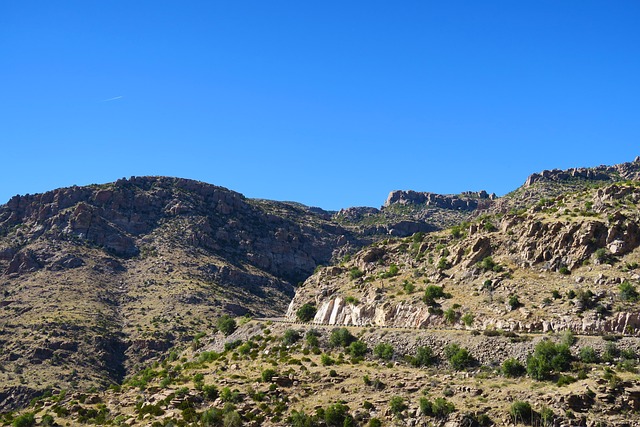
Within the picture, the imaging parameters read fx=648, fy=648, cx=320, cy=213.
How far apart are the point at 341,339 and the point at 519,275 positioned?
2166 centimetres

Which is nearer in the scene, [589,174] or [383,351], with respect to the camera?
[383,351]

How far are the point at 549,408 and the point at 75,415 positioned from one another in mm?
45769

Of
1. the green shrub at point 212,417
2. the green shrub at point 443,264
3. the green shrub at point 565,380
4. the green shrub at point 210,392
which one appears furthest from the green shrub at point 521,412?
the green shrub at point 443,264

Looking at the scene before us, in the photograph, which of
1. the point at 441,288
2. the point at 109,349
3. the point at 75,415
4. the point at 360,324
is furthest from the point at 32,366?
the point at 441,288

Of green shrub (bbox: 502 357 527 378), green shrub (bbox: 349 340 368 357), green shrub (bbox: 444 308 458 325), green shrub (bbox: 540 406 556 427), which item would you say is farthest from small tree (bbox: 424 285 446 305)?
green shrub (bbox: 540 406 556 427)

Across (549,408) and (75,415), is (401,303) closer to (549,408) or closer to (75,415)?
(549,408)

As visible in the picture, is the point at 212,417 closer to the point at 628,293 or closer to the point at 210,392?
the point at 210,392

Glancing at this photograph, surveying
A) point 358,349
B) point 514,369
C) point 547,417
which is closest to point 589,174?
point 358,349

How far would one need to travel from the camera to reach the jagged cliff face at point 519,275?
65188 mm

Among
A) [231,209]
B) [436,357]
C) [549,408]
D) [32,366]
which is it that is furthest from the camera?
[231,209]

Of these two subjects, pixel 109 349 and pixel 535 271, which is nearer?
pixel 535 271

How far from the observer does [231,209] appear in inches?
7825

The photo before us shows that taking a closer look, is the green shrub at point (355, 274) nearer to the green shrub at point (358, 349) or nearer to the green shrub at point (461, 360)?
the green shrub at point (358, 349)

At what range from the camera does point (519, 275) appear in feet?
244
